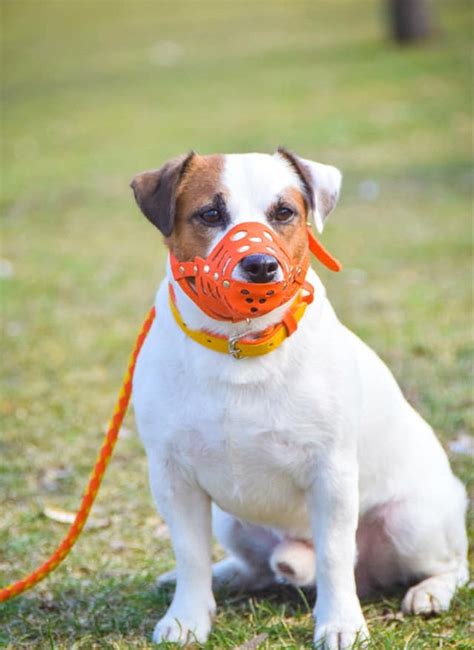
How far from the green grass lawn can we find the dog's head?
128 cm

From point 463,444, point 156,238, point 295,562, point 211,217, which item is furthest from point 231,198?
point 156,238

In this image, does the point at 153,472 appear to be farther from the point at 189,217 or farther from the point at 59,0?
the point at 59,0

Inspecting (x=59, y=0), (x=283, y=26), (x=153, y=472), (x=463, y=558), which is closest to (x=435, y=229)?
(x=463, y=558)

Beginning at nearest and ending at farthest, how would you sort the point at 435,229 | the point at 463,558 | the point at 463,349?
the point at 463,558 < the point at 463,349 < the point at 435,229

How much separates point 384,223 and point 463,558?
650cm

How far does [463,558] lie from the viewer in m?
3.76

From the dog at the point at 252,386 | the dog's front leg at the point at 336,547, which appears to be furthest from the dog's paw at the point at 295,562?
the dog's front leg at the point at 336,547

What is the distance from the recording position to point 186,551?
11.0 feet

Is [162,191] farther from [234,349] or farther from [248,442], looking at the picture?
[248,442]

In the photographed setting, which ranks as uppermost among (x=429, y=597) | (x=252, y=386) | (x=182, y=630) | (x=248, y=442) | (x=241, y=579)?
(x=252, y=386)

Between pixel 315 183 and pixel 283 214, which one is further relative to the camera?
pixel 315 183

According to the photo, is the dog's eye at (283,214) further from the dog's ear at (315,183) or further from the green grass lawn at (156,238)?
the green grass lawn at (156,238)

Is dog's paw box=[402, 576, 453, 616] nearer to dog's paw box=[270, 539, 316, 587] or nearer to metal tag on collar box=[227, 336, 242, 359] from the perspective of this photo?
dog's paw box=[270, 539, 316, 587]

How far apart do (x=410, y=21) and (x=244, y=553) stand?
16.3 m
